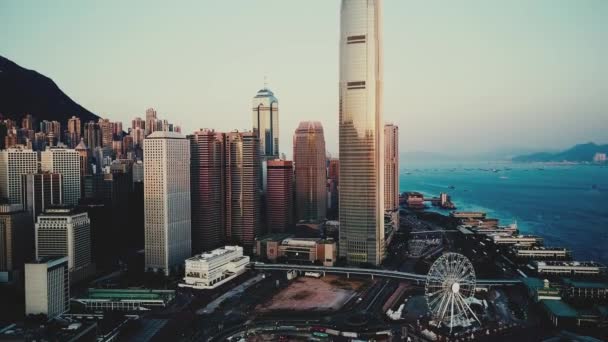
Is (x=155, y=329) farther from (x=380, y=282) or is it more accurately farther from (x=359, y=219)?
(x=359, y=219)

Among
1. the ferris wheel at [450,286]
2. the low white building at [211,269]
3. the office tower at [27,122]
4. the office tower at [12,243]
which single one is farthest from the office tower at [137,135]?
the ferris wheel at [450,286]

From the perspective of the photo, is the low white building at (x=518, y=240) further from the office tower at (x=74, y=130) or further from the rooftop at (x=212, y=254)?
the office tower at (x=74, y=130)

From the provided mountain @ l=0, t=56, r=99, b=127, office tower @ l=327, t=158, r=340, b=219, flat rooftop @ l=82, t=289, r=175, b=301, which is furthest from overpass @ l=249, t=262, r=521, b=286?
mountain @ l=0, t=56, r=99, b=127

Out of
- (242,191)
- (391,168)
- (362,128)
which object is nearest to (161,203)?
(242,191)

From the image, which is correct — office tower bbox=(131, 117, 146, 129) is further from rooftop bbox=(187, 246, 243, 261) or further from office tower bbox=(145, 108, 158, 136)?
rooftop bbox=(187, 246, 243, 261)

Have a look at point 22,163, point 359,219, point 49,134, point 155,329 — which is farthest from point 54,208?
point 49,134
